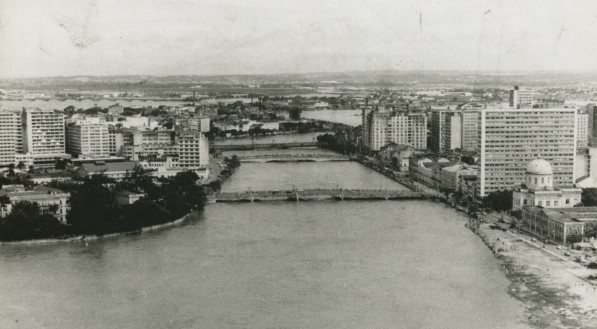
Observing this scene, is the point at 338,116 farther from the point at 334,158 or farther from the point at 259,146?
the point at 334,158

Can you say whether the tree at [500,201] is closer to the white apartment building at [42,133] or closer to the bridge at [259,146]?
the white apartment building at [42,133]

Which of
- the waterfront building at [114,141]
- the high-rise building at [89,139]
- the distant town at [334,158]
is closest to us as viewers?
the distant town at [334,158]

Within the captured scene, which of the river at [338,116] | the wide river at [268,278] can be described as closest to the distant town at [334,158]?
the river at [338,116]

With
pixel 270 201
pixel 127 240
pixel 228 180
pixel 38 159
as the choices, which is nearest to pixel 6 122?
pixel 38 159

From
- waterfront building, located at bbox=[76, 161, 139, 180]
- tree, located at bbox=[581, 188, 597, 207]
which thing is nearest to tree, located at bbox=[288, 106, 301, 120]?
waterfront building, located at bbox=[76, 161, 139, 180]

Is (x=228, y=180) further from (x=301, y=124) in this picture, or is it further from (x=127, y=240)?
(x=301, y=124)
